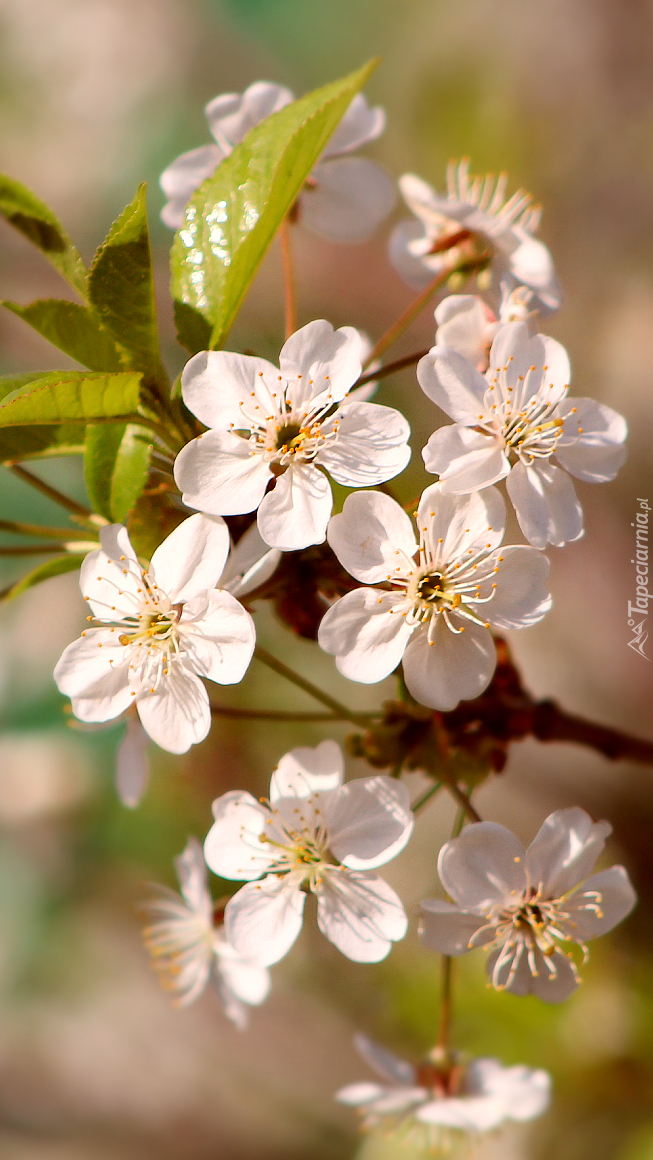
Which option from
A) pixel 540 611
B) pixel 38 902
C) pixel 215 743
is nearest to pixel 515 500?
pixel 540 611

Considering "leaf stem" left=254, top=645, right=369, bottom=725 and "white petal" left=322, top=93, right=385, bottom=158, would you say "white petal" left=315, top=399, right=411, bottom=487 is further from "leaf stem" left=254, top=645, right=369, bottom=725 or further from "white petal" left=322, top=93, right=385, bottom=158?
"white petal" left=322, top=93, right=385, bottom=158

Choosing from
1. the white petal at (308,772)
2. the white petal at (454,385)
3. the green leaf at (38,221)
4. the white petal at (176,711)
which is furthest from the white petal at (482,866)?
the green leaf at (38,221)

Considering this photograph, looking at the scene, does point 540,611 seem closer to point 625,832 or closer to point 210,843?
point 210,843

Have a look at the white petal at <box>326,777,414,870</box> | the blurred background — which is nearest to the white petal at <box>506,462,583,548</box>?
the white petal at <box>326,777,414,870</box>

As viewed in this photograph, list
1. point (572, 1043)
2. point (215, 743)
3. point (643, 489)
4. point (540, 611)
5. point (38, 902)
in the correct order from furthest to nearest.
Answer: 1. point (38, 902)
2. point (215, 743)
3. point (572, 1043)
4. point (643, 489)
5. point (540, 611)

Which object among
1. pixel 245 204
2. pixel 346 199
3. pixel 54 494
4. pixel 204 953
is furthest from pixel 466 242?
pixel 204 953

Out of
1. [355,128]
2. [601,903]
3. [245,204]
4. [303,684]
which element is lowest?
[601,903]

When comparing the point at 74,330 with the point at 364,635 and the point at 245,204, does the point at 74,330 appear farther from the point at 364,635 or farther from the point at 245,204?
the point at 364,635
